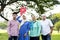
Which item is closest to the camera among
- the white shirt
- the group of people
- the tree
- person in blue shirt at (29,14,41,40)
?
the group of people

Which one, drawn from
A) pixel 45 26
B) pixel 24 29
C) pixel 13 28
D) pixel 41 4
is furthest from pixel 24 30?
pixel 41 4

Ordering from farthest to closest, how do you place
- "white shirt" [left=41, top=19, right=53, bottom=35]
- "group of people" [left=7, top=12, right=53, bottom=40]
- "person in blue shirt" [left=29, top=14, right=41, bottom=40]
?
1. "white shirt" [left=41, top=19, right=53, bottom=35]
2. "person in blue shirt" [left=29, top=14, right=41, bottom=40]
3. "group of people" [left=7, top=12, right=53, bottom=40]

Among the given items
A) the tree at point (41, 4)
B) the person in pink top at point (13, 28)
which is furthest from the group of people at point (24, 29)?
the tree at point (41, 4)

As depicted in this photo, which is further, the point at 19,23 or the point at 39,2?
the point at 39,2

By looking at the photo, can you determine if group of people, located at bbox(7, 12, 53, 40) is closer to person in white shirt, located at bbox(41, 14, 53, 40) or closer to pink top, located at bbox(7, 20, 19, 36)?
pink top, located at bbox(7, 20, 19, 36)

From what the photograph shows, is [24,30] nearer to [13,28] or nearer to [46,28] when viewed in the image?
[13,28]

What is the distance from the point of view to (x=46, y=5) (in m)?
16.0

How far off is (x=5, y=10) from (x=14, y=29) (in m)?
7.88

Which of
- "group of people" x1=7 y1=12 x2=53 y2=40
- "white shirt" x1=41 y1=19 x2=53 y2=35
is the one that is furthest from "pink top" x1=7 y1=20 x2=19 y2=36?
"white shirt" x1=41 y1=19 x2=53 y2=35

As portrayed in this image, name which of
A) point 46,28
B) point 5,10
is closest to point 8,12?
point 5,10

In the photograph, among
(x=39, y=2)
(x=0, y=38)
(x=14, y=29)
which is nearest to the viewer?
(x=14, y=29)

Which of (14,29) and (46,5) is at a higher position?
(46,5)

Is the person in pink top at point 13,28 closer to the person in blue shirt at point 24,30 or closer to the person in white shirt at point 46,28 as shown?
the person in blue shirt at point 24,30

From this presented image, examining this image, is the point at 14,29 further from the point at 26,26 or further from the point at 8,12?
the point at 8,12
